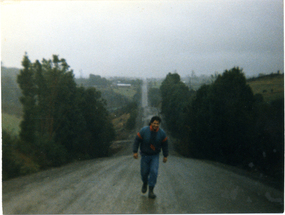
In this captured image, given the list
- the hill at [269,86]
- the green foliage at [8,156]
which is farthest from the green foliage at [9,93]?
the hill at [269,86]

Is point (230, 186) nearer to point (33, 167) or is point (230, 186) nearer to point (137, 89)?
point (137, 89)

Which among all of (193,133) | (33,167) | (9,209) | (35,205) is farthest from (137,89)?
(9,209)

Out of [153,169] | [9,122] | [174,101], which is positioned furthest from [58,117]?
[174,101]

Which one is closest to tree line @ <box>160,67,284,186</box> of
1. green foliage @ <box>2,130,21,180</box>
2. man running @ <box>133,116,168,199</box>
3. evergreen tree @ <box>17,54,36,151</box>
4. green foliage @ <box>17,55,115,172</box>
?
man running @ <box>133,116,168,199</box>

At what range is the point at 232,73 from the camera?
4.38 metres

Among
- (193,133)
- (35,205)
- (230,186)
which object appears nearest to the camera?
(35,205)

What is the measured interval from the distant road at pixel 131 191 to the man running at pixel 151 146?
17.7 inches

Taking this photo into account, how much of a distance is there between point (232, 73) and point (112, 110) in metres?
2.30

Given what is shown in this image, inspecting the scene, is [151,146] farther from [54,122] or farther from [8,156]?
[8,156]

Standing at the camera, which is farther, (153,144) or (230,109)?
(230,109)

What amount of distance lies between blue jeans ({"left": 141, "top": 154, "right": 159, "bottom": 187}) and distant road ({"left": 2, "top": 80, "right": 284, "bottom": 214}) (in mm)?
348

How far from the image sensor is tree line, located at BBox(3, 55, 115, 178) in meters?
4.24

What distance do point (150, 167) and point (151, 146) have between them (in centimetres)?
36

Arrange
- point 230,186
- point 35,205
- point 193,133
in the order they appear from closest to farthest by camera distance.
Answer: point 35,205 < point 230,186 < point 193,133
